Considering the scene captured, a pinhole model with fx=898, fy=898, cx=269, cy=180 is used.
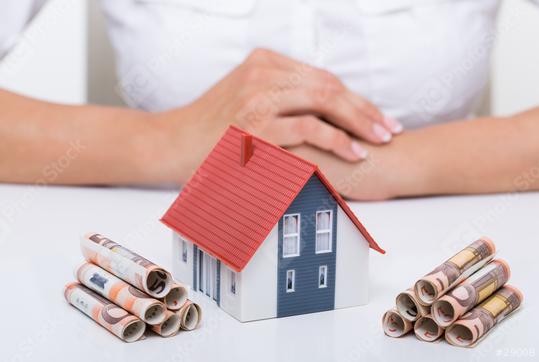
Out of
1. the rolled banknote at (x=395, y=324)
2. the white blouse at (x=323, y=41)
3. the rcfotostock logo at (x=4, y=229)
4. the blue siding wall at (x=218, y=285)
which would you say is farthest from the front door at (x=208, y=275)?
the white blouse at (x=323, y=41)

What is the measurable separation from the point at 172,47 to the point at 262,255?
659 millimetres

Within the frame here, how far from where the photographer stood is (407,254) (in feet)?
2.74

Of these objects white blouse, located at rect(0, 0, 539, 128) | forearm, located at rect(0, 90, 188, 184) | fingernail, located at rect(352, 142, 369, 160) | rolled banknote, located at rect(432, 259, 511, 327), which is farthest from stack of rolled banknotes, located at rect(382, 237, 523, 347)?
white blouse, located at rect(0, 0, 539, 128)

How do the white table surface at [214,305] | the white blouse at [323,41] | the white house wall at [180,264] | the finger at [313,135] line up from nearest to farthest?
the white table surface at [214,305]
the white house wall at [180,264]
the finger at [313,135]
the white blouse at [323,41]

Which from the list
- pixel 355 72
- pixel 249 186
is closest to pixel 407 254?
pixel 249 186

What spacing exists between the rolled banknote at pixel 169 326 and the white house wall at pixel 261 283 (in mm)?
53

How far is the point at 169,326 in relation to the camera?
652mm

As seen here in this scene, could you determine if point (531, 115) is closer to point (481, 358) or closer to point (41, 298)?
point (481, 358)

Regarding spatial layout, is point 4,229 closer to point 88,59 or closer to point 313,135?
point 313,135

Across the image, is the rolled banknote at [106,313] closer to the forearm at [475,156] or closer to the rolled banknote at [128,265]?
the rolled banknote at [128,265]

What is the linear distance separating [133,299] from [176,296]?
0.03 m

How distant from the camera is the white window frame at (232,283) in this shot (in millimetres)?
679

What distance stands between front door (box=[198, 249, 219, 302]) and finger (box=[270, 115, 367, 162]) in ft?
1.02

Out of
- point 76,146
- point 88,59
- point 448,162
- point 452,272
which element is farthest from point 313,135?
point 88,59
